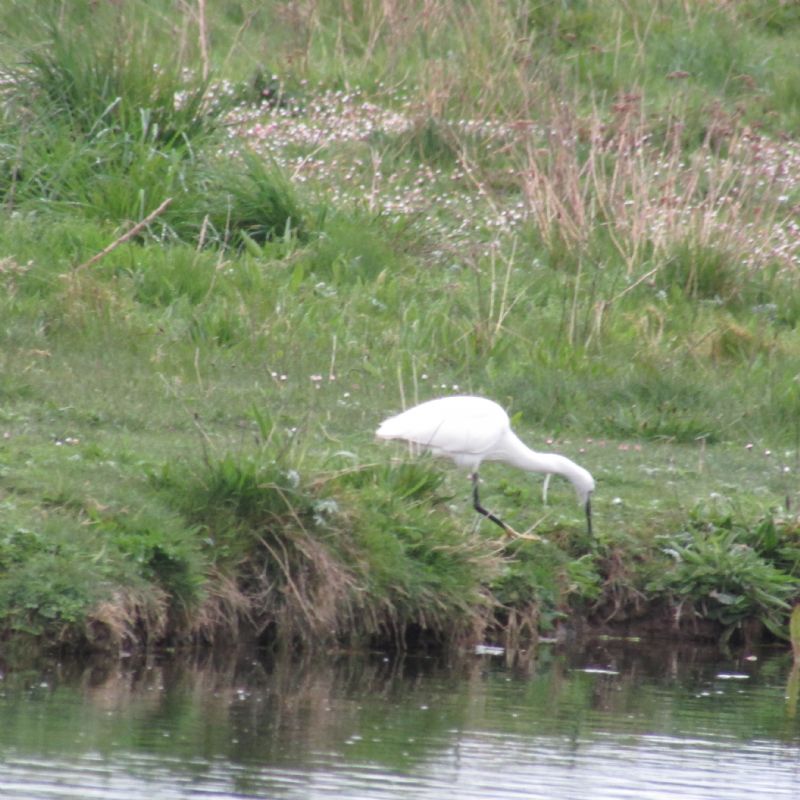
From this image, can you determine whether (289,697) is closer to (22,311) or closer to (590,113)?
(22,311)

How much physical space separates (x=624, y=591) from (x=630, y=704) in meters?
1.50

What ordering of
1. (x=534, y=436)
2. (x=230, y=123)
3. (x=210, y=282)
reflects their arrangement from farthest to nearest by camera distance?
(x=230, y=123)
(x=210, y=282)
(x=534, y=436)

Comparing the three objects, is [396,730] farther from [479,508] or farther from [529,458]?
[529,458]

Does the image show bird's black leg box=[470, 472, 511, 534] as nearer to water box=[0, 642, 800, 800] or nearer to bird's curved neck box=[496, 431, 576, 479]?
bird's curved neck box=[496, 431, 576, 479]

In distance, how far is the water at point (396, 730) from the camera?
5.14m

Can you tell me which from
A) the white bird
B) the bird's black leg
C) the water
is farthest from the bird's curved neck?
the water

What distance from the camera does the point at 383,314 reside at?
467 inches

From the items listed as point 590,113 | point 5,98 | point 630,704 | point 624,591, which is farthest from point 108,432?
point 590,113

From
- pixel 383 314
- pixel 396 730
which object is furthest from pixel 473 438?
pixel 383 314

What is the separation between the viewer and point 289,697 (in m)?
6.41

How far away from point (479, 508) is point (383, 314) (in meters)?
3.72

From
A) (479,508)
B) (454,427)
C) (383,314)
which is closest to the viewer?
(479,508)

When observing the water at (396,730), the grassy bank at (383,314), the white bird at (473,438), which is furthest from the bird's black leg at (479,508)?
the water at (396,730)

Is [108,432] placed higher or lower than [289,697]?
higher
